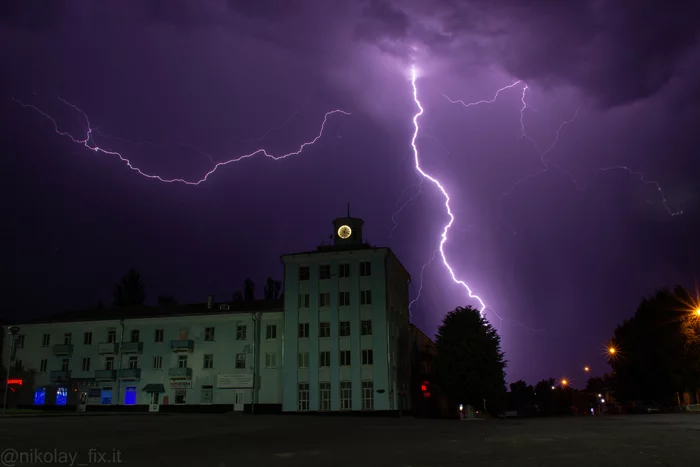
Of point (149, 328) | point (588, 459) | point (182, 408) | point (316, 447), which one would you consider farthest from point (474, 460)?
point (149, 328)

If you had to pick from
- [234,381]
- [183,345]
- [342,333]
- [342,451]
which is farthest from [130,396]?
[342,451]

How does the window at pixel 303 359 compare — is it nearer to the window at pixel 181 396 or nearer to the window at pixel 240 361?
the window at pixel 240 361

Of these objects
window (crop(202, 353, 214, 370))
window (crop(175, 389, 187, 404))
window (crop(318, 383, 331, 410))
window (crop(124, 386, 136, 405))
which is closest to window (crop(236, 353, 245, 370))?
window (crop(202, 353, 214, 370))

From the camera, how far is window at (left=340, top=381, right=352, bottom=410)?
51.7 m

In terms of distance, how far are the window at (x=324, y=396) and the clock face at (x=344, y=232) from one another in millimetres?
14636

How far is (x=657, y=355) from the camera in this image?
61000 millimetres

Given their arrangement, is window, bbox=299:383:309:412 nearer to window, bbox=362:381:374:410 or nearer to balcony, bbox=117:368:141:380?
window, bbox=362:381:374:410

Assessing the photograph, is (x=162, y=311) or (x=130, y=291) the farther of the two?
(x=130, y=291)

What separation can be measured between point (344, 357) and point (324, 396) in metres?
3.78

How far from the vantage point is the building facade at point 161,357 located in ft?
182

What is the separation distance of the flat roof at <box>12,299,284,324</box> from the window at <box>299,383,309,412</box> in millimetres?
7473

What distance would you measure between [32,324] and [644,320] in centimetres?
6399

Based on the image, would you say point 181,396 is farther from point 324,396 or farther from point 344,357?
point 344,357

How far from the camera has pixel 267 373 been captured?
5522 cm
